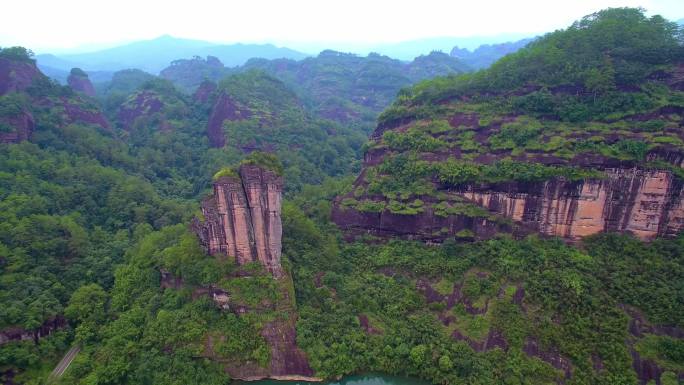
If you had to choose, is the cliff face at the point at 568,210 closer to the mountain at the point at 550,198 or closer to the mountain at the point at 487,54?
the mountain at the point at 550,198

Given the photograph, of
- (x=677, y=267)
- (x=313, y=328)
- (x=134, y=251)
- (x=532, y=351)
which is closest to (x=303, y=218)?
(x=313, y=328)

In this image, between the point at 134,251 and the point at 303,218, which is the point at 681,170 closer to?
the point at 303,218

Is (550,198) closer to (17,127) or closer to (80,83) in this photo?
(17,127)

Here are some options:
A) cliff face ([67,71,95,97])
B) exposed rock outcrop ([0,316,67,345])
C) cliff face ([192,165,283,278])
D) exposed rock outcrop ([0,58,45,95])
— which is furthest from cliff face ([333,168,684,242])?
cliff face ([67,71,95,97])

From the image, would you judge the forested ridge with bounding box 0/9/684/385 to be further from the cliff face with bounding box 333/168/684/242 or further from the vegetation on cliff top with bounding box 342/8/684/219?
the cliff face with bounding box 333/168/684/242

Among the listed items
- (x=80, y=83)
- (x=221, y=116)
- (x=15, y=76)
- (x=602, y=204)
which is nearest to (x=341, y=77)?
(x=221, y=116)

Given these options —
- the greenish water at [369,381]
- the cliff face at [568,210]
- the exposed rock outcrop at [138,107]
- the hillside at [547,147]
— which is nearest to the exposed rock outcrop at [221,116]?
the exposed rock outcrop at [138,107]
